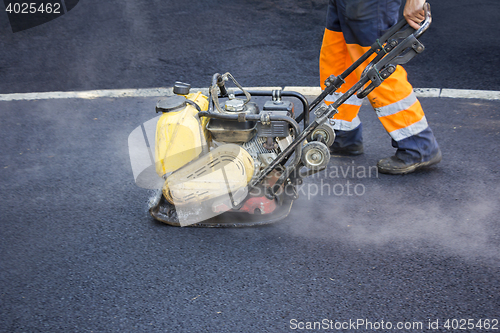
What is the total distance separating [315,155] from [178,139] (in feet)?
2.39

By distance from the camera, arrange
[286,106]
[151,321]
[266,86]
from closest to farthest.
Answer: [151,321]
[286,106]
[266,86]

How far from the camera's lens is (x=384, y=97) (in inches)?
116

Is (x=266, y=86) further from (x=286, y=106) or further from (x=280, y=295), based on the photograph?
(x=280, y=295)

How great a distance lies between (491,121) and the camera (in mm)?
3766

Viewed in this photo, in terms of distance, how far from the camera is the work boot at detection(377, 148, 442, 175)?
311cm

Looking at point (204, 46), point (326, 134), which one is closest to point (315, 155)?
point (326, 134)

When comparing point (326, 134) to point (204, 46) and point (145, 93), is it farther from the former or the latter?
point (204, 46)

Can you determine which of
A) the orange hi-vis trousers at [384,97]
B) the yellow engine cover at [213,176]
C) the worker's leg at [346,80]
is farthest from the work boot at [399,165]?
the yellow engine cover at [213,176]

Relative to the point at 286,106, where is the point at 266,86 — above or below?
below

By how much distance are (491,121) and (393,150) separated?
0.95 meters

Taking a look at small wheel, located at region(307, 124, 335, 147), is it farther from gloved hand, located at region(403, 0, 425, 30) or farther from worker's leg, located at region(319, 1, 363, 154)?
gloved hand, located at region(403, 0, 425, 30)

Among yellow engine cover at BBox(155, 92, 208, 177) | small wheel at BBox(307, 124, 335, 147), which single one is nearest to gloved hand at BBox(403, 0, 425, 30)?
small wheel at BBox(307, 124, 335, 147)

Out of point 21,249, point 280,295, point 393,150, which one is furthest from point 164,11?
point 280,295

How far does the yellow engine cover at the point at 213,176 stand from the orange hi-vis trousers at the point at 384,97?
101 centimetres
